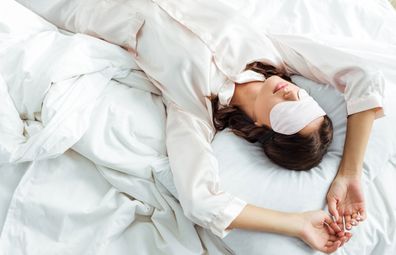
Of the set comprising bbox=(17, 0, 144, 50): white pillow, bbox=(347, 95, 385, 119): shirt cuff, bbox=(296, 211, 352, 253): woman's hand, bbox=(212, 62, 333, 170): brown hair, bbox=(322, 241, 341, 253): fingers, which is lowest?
bbox=(322, 241, 341, 253): fingers

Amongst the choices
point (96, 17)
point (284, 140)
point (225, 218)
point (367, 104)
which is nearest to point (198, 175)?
point (225, 218)

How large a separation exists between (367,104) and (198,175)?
435 mm

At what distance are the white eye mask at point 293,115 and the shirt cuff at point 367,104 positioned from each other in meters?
0.09

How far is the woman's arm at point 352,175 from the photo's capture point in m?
1.03

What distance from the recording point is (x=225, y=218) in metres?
0.98

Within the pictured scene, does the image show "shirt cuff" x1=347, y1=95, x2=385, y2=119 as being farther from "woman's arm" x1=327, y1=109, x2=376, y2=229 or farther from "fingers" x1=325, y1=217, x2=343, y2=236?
"fingers" x1=325, y1=217, x2=343, y2=236

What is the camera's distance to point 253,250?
3.27 ft

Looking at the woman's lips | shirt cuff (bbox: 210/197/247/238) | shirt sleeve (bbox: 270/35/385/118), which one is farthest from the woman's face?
shirt cuff (bbox: 210/197/247/238)

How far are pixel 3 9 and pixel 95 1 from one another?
259mm

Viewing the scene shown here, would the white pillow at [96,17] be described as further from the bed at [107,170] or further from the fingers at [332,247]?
the fingers at [332,247]

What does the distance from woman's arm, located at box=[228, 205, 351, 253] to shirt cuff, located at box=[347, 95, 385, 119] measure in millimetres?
283

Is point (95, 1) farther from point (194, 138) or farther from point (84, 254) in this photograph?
point (84, 254)

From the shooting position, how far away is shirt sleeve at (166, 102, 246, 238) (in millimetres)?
993

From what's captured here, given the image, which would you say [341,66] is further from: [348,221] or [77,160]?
[77,160]
